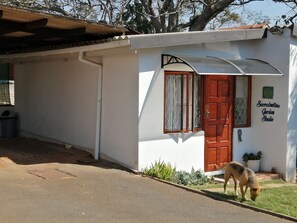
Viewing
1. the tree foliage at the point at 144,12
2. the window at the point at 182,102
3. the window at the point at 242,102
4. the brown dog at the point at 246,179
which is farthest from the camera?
the tree foliage at the point at 144,12

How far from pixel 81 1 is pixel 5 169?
14909mm

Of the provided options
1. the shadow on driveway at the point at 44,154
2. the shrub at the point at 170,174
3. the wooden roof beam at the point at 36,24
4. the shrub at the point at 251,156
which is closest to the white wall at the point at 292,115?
the shrub at the point at 251,156

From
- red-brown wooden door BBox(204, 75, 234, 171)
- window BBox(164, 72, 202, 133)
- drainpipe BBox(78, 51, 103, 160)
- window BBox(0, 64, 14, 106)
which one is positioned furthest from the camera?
window BBox(0, 64, 14, 106)

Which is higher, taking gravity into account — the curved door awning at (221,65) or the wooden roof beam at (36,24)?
the wooden roof beam at (36,24)

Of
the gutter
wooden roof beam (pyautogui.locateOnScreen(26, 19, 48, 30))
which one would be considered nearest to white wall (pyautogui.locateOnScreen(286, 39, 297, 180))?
the gutter

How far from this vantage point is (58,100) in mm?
12266

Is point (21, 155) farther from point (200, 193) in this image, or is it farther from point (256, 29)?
point (256, 29)

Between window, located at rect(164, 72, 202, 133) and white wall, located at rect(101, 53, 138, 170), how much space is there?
76cm

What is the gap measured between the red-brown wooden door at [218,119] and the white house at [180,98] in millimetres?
24

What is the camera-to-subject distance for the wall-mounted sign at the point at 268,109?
11031mm

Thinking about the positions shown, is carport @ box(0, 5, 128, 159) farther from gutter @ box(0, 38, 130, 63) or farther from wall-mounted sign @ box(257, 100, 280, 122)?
wall-mounted sign @ box(257, 100, 280, 122)

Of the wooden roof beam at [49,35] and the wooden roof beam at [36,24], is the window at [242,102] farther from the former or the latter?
the wooden roof beam at [36,24]

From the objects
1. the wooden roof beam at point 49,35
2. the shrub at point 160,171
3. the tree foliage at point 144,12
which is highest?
the tree foliage at point 144,12

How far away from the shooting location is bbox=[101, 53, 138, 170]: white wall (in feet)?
Result: 30.7
